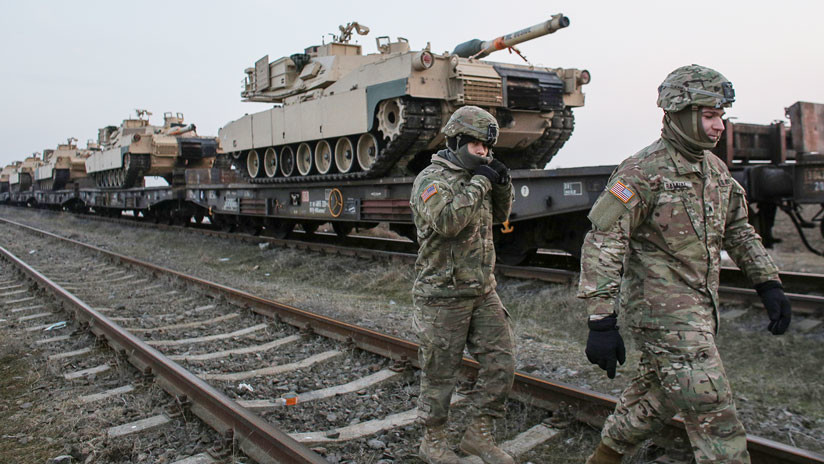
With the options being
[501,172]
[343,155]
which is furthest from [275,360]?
[343,155]

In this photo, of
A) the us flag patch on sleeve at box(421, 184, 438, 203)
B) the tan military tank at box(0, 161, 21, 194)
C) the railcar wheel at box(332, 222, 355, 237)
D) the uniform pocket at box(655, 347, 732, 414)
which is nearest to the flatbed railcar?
the railcar wheel at box(332, 222, 355, 237)

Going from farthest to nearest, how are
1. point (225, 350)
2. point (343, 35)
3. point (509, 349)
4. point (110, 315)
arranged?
point (343, 35), point (110, 315), point (225, 350), point (509, 349)

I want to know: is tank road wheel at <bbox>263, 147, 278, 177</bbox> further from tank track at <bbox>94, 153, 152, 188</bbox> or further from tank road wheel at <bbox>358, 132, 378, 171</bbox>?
tank track at <bbox>94, 153, 152, 188</bbox>

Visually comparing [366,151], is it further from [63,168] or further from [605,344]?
[63,168]

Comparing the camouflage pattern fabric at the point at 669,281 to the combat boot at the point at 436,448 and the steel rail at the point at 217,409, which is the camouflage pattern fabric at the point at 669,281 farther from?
the steel rail at the point at 217,409

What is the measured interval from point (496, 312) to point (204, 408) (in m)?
1.98

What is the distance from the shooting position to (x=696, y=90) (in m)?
2.67

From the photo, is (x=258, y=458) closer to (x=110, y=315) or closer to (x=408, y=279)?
(x=110, y=315)

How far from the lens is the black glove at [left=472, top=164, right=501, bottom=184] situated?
317cm

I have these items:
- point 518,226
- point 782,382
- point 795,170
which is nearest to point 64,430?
point 782,382

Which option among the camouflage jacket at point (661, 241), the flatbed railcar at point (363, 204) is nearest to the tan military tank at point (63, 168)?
the flatbed railcar at point (363, 204)

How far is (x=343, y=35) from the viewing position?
13.7m

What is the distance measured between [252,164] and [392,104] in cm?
609

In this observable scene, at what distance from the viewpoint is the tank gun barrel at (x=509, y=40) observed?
8984mm
